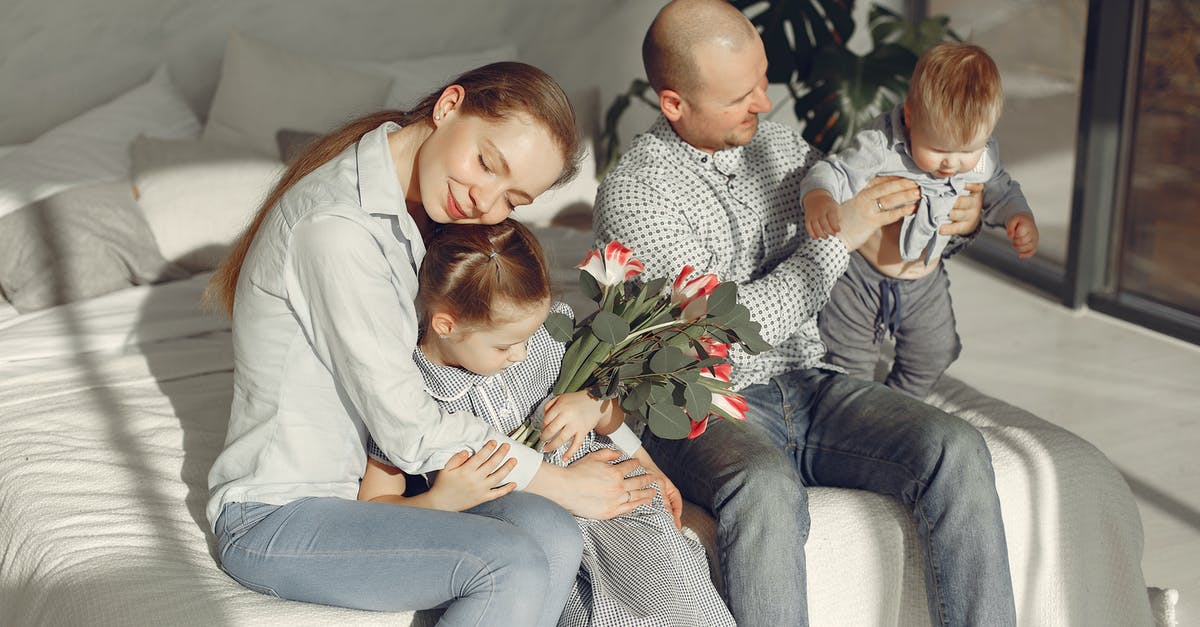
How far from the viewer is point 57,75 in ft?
11.9

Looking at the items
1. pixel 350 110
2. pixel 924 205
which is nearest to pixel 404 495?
pixel 924 205

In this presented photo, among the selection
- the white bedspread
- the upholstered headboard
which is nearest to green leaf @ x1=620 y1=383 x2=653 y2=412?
the white bedspread

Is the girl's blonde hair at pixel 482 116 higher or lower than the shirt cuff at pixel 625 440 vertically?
higher

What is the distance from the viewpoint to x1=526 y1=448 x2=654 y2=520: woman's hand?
5.59 ft

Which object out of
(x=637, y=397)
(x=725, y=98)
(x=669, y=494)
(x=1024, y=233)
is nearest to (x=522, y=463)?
(x=637, y=397)

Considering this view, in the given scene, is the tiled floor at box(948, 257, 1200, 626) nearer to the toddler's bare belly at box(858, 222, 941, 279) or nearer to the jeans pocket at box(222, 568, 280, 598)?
the toddler's bare belly at box(858, 222, 941, 279)

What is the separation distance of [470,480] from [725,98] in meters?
0.84

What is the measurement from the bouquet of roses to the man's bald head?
419 millimetres

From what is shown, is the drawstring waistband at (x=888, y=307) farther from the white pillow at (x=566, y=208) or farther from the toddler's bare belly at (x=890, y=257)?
the white pillow at (x=566, y=208)

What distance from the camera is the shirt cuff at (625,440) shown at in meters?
1.89

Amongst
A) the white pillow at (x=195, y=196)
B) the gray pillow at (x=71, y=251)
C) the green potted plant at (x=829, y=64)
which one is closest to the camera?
the gray pillow at (x=71, y=251)

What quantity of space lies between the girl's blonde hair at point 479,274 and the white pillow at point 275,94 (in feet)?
6.59

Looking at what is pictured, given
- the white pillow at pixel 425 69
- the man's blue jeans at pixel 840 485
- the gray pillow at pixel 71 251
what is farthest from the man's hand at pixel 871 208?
the white pillow at pixel 425 69

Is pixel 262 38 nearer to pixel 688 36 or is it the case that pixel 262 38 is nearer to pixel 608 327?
pixel 688 36
